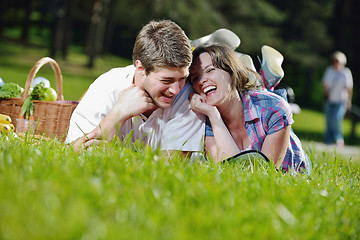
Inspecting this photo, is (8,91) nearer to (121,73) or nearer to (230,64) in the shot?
(121,73)

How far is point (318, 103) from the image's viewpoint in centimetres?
3475

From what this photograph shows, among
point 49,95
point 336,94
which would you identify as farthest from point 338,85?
point 49,95

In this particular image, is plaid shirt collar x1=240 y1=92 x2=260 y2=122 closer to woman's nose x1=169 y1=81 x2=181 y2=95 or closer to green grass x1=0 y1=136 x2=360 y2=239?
woman's nose x1=169 y1=81 x2=181 y2=95

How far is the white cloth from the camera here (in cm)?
1185

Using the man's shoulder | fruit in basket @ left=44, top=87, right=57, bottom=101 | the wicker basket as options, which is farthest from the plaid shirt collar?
fruit in basket @ left=44, top=87, right=57, bottom=101

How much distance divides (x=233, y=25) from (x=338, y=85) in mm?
16327

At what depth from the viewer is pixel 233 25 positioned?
1078 inches

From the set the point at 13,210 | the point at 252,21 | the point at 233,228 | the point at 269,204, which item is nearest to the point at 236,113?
the point at 269,204

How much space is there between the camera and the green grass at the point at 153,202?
5.53 feet

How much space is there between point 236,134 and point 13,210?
2.85 metres

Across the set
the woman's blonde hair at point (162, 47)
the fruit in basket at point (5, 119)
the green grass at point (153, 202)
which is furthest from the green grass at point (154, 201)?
the fruit in basket at point (5, 119)

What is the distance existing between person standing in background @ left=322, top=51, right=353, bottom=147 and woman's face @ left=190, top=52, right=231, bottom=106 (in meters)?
8.57

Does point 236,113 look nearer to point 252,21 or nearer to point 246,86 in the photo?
point 246,86

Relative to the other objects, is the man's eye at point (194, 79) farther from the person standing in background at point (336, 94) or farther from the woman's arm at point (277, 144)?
the person standing in background at point (336, 94)
